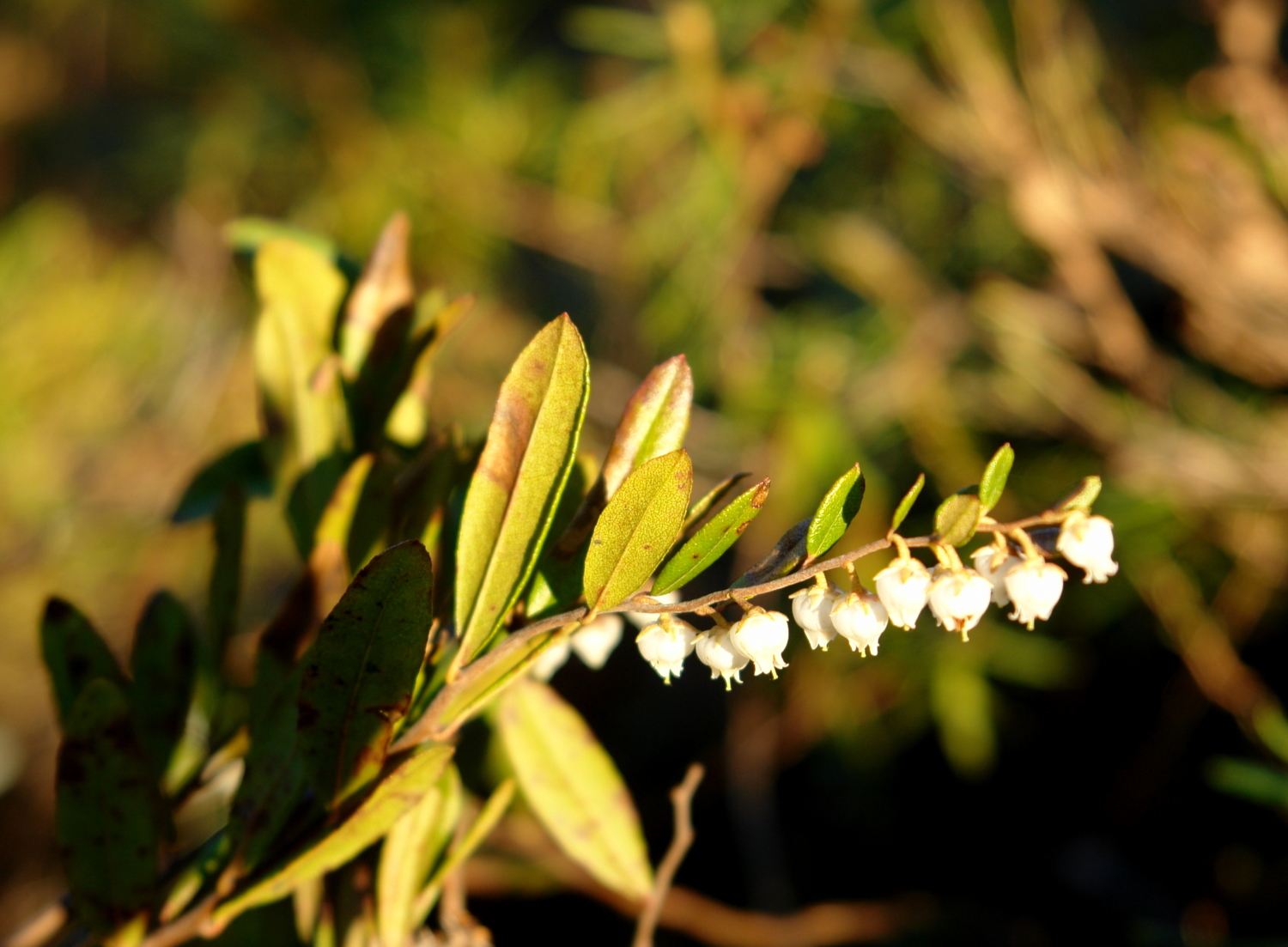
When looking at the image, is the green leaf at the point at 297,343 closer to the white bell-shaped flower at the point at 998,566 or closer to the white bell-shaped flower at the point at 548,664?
the white bell-shaped flower at the point at 548,664

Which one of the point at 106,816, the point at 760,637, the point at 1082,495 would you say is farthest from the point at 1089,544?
the point at 106,816

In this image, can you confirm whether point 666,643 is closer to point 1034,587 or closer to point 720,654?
point 720,654

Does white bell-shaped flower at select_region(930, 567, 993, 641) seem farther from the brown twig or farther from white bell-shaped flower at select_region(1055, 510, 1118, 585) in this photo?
the brown twig

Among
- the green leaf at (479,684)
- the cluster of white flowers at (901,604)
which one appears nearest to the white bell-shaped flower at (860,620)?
the cluster of white flowers at (901,604)

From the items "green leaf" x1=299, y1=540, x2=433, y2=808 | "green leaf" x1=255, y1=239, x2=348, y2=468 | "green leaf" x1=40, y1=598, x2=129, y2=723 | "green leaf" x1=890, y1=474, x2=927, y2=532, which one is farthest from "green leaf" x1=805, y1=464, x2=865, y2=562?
"green leaf" x1=40, y1=598, x2=129, y2=723

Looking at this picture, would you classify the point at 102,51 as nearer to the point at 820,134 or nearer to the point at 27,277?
the point at 27,277

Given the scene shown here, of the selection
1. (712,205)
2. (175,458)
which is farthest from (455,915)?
(175,458)

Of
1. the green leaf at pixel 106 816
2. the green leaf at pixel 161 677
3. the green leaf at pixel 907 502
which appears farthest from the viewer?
the green leaf at pixel 161 677
